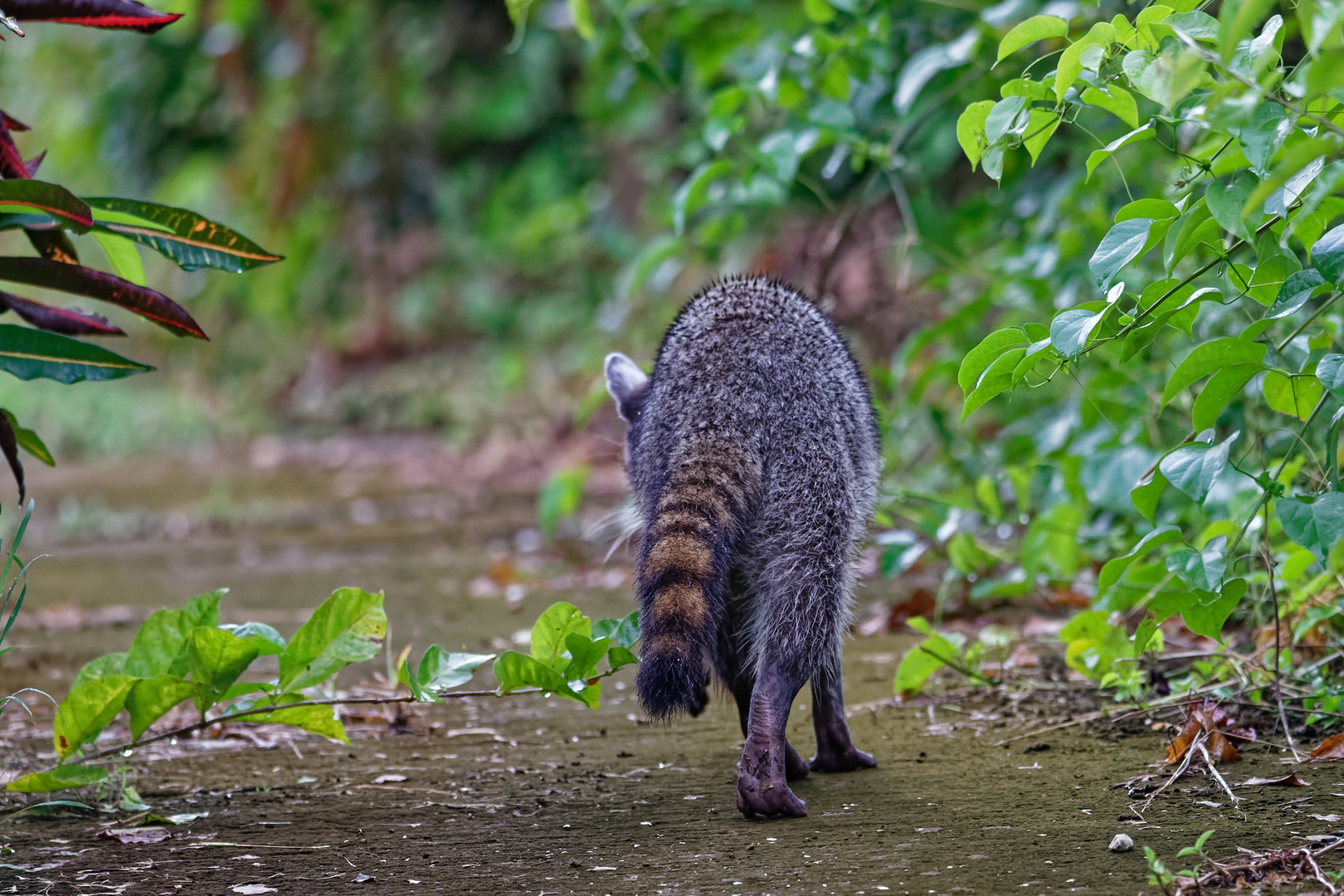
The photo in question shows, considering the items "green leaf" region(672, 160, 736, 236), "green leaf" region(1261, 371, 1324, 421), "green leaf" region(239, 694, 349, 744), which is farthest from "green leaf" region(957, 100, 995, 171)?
"green leaf" region(239, 694, 349, 744)

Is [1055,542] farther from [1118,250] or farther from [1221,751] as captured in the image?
[1118,250]

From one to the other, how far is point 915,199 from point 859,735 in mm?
2593

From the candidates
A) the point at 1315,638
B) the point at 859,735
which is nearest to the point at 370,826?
the point at 859,735

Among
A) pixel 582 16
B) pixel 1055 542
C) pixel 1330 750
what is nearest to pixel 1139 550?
pixel 1330 750

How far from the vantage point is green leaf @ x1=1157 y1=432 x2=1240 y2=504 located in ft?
7.85

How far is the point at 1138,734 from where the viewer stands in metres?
3.43

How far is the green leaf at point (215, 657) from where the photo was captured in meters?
2.86

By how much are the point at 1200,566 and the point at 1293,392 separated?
448mm

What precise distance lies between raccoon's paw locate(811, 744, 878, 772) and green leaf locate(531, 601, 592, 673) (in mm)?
844

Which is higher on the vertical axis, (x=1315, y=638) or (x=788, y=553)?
(x=788, y=553)

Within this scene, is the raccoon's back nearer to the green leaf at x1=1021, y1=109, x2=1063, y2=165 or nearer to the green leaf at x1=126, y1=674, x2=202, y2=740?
the green leaf at x1=1021, y1=109, x2=1063, y2=165

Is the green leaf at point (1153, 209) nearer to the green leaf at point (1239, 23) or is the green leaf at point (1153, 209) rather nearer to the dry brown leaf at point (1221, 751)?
the green leaf at point (1239, 23)

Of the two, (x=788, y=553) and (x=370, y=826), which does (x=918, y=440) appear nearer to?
(x=788, y=553)

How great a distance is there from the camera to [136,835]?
9.68 ft
